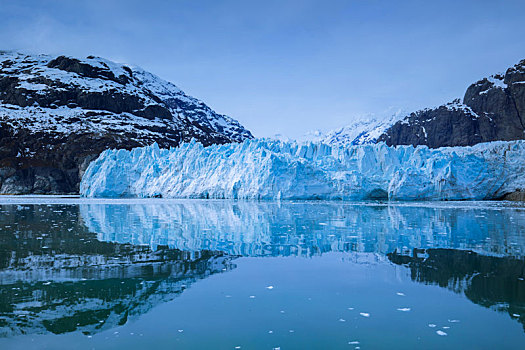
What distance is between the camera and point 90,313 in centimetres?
394

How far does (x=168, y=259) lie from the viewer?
6.59 meters

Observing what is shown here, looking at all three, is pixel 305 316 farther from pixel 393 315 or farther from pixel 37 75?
pixel 37 75

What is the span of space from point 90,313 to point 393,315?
2.94 meters

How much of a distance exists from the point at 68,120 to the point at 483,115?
72.1 m

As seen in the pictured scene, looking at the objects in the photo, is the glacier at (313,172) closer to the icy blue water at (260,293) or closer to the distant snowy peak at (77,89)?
the icy blue water at (260,293)

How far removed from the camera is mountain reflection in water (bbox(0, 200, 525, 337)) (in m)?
4.13

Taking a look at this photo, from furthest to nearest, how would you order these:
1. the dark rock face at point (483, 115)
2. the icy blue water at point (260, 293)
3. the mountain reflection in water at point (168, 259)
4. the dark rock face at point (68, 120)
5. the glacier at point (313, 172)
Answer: the dark rock face at point (483, 115), the dark rock face at point (68, 120), the glacier at point (313, 172), the mountain reflection in water at point (168, 259), the icy blue water at point (260, 293)

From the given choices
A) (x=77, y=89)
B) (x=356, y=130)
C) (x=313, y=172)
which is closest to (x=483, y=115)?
(x=313, y=172)

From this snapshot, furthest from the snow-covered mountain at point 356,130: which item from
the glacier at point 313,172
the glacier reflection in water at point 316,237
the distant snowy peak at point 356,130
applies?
the glacier reflection in water at point 316,237

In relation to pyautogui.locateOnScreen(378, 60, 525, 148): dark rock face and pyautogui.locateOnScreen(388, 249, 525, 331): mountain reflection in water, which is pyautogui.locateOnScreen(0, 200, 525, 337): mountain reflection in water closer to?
pyautogui.locateOnScreen(388, 249, 525, 331): mountain reflection in water

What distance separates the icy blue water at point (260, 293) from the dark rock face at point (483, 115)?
229 ft

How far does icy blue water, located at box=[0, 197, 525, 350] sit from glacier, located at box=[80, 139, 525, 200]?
64.6 ft

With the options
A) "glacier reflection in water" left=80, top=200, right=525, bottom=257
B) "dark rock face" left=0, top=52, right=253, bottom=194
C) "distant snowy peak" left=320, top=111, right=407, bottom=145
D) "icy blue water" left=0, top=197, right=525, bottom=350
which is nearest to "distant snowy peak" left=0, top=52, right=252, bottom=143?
"dark rock face" left=0, top=52, right=253, bottom=194

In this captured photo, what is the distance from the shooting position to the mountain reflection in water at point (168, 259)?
4129mm
